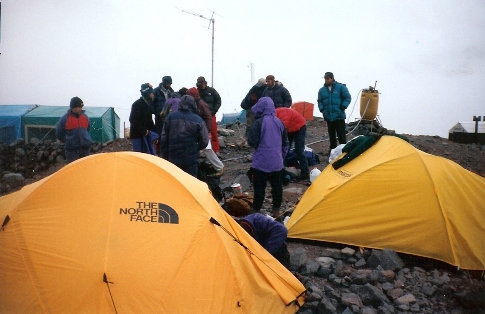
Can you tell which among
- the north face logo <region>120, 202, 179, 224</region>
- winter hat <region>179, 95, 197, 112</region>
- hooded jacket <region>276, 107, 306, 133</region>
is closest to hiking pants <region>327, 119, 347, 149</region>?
hooded jacket <region>276, 107, 306, 133</region>

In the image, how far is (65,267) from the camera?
12.8ft

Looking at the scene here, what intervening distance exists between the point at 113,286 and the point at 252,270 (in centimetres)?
137

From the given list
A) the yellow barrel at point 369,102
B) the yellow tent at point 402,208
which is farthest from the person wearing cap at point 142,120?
the yellow barrel at point 369,102

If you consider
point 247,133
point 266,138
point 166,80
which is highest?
point 166,80

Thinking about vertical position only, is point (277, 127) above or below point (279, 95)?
below

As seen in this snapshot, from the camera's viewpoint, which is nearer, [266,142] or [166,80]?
[266,142]

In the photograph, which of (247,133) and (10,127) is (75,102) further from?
(10,127)

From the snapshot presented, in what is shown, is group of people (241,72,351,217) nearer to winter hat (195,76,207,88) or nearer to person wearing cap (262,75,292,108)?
person wearing cap (262,75,292,108)

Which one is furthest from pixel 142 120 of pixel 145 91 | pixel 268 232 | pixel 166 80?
pixel 268 232

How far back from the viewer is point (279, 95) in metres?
10.6

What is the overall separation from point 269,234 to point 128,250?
1852 mm

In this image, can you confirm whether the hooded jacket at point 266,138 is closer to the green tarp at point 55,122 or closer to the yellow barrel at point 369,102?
the yellow barrel at point 369,102

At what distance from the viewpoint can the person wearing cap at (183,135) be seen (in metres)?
6.93

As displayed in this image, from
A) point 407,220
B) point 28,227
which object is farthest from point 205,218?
point 407,220
